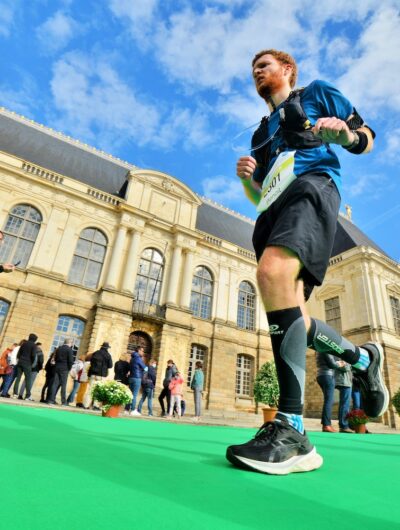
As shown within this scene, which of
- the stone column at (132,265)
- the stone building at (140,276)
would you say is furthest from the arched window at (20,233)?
the stone column at (132,265)

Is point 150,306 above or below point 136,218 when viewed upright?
below

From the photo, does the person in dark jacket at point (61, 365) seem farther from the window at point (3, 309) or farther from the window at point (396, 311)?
the window at point (396, 311)

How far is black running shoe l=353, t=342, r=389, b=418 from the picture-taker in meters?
2.04

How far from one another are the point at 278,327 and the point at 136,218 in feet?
57.8

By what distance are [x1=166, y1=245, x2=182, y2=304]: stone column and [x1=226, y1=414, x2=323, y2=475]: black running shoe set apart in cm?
1664

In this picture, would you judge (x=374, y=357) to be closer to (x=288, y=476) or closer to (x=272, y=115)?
(x=288, y=476)

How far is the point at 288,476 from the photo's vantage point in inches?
52.8

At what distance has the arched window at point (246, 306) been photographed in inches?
823

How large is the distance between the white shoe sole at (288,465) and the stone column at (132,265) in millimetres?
16020

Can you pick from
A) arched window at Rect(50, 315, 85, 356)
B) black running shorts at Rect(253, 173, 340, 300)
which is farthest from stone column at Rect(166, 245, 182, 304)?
black running shorts at Rect(253, 173, 340, 300)

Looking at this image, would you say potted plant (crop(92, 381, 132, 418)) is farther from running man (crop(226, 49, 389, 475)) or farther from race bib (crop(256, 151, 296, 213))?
race bib (crop(256, 151, 296, 213))

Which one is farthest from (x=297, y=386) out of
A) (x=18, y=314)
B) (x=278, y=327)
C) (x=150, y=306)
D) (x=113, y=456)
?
(x=150, y=306)

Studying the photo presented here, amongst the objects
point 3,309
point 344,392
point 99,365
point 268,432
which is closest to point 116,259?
point 3,309

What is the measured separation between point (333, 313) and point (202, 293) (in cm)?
904
